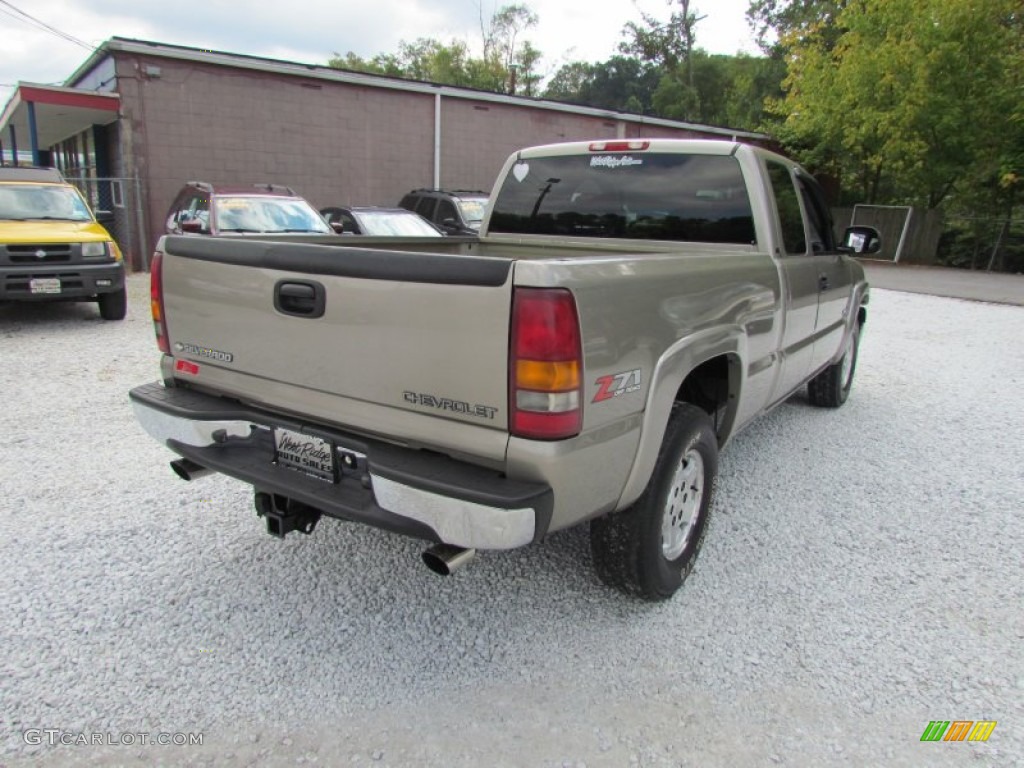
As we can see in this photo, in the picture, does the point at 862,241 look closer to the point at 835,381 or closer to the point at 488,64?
the point at 835,381

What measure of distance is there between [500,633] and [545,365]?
49.8 inches

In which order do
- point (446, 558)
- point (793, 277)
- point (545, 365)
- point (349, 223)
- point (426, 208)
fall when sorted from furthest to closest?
1. point (426, 208)
2. point (349, 223)
3. point (793, 277)
4. point (446, 558)
5. point (545, 365)

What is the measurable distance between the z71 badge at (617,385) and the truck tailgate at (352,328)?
0.32 meters

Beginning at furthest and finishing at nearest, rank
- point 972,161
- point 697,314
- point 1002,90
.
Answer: point 972,161, point 1002,90, point 697,314

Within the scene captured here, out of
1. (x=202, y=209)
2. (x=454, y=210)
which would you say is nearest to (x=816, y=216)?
(x=202, y=209)

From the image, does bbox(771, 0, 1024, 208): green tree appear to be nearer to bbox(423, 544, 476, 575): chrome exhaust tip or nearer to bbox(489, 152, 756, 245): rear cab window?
bbox(489, 152, 756, 245): rear cab window

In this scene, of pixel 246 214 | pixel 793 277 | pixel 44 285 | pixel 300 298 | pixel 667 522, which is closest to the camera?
pixel 300 298

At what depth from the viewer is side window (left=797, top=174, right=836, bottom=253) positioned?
14.7 ft

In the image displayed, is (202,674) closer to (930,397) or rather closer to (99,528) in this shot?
(99,528)

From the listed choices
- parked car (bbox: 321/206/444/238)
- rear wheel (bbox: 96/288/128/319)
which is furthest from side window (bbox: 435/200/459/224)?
rear wheel (bbox: 96/288/128/319)

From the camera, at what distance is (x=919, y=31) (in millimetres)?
19625

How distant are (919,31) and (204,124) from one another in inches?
763

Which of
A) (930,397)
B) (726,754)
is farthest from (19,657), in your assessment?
(930,397)

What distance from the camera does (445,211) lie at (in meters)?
13.8
